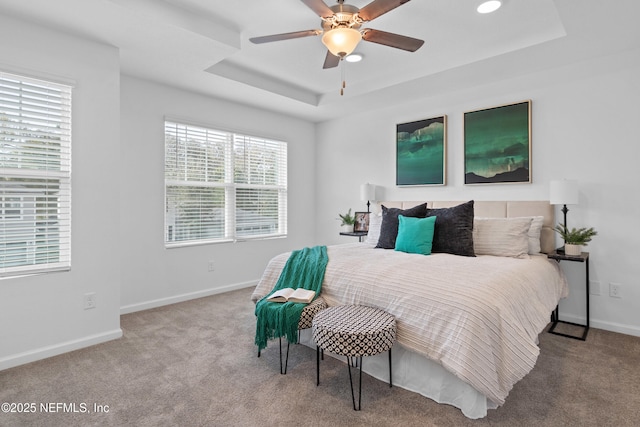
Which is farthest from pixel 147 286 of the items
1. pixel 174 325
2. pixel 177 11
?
pixel 177 11

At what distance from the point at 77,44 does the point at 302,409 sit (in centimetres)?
315

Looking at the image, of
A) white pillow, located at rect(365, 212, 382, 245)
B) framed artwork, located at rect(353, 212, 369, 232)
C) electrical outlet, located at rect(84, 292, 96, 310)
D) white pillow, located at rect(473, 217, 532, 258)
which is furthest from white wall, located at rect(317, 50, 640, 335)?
electrical outlet, located at rect(84, 292, 96, 310)

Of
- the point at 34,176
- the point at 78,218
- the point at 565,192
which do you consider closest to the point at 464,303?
the point at 565,192

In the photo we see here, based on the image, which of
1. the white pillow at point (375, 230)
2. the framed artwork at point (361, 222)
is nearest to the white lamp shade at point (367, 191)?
the framed artwork at point (361, 222)

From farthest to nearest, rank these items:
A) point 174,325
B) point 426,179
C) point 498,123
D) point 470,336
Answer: point 426,179
point 498,123
point 174,325
point 470,336

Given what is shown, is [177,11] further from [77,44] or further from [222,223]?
[222,223]

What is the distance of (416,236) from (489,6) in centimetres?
188

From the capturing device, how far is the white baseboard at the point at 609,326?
302cm

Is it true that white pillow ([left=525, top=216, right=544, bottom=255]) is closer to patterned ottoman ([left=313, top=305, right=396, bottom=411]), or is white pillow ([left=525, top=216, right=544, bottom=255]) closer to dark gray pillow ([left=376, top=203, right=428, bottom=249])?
dark gray pillow ([left=376, top=203, right=428, bottom=249])

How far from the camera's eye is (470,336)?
1.78 m

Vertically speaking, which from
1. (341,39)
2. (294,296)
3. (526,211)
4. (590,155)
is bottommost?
(294,296)

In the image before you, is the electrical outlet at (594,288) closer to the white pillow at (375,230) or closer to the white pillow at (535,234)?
the white pillow at (535,234)

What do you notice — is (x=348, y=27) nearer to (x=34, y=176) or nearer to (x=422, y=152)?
(x=422, y=152)

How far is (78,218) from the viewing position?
2750mm
